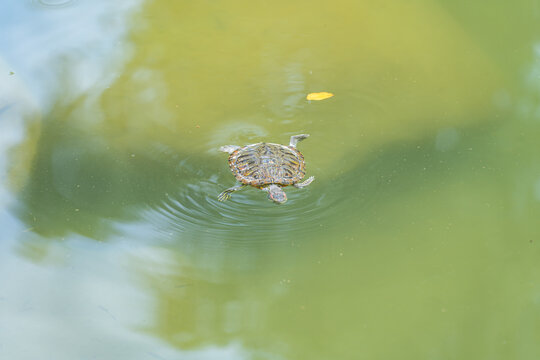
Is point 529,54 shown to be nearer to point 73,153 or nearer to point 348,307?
point 348,307

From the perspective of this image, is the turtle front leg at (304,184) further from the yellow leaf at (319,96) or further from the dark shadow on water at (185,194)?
the yellow leaf at (319,96)

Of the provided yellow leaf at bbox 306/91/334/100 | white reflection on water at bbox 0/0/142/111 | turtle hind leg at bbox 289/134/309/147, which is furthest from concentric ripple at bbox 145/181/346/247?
white reflection on water at bbox 0/0/142/111

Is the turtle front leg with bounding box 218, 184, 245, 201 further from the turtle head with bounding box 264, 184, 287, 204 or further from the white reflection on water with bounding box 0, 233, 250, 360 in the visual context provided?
the white reflection on water with bounding box 0, 233, 250, 360

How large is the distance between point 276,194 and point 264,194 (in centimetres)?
10

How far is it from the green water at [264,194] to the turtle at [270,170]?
55mm

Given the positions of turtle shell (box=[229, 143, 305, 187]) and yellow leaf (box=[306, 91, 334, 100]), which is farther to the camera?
yellow leaf (box=[306, 91, 334, 100])

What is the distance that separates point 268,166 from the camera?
8.71ft

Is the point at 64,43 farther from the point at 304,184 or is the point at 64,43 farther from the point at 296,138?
the point at 304,184

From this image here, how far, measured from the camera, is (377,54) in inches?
134

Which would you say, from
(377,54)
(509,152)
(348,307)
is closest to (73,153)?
(348,307)

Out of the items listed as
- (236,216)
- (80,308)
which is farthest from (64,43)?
(80,308)

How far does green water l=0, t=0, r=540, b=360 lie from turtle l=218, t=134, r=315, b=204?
55 mm

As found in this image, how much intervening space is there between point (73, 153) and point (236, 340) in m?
1.26

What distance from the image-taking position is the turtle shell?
2625mm
